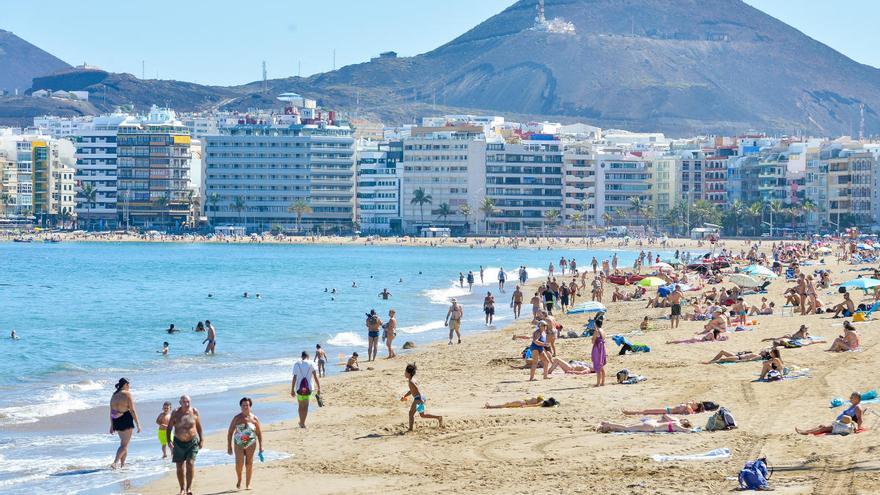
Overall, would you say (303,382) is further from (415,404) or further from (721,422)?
(721,422)

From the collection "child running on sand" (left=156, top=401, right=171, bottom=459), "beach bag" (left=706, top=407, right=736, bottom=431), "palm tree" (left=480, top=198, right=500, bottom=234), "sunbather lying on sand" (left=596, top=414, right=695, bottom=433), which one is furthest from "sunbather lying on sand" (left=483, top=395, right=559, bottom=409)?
"palm tree" (left=480, top=198, right=500, bottom=234)

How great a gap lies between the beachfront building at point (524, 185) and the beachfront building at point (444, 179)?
4.83 ft

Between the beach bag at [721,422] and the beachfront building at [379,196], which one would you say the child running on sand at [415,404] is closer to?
the beach bag at [721,422]

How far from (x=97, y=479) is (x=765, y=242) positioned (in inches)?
4733

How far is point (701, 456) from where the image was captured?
51.5 ft

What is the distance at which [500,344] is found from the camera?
33.5 m

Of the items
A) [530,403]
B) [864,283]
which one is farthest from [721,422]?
[864,283]

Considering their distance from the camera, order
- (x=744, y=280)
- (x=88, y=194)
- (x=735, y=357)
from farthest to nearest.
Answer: (x=88, y=194)
(x=744, y=280)
(x=735, y=357)

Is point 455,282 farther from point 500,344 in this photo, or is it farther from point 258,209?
point 258,209

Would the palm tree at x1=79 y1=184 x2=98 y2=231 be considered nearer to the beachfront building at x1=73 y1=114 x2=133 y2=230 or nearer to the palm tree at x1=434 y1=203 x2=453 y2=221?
the beachfront building at x1=73 y1=114 x2=133 y2=230

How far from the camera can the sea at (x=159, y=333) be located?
63.1ft

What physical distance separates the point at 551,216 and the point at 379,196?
20.8 m

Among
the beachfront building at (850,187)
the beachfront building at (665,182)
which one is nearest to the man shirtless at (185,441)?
A: the beachfront building at (850,187)

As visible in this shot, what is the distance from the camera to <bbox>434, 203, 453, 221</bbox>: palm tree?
518 ft
